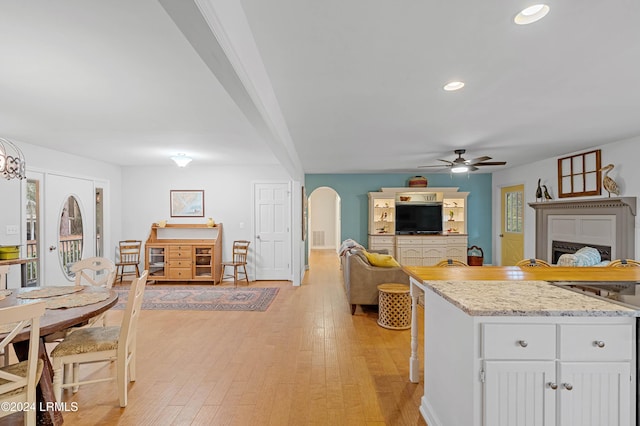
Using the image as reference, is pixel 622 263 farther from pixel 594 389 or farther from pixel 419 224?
pixel 419 224

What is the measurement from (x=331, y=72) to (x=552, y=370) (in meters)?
2.15

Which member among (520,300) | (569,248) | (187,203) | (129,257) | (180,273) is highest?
(187,203)

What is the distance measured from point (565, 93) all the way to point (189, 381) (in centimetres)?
390

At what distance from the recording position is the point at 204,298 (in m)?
5.16

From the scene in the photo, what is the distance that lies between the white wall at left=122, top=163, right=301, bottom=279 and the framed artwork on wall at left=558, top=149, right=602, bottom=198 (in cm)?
496

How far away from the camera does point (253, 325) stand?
394 centimetres

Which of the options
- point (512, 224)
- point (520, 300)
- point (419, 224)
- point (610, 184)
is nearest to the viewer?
point (520, 300)

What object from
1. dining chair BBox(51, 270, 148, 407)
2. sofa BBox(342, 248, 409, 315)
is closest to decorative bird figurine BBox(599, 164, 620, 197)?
sofa BBox(342, 248, 409, 315)

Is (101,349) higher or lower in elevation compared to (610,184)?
lower

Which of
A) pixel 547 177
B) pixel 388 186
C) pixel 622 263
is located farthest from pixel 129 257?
pixel 547 177

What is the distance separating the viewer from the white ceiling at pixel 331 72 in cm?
165

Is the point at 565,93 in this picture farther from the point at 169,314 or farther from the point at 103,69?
the point at 169,314

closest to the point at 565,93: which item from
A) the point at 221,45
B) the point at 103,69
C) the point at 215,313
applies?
the point at 221,45

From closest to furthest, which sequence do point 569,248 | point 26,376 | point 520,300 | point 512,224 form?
point 520,300 → point 26,376 → point 569,248 → point 512,224
